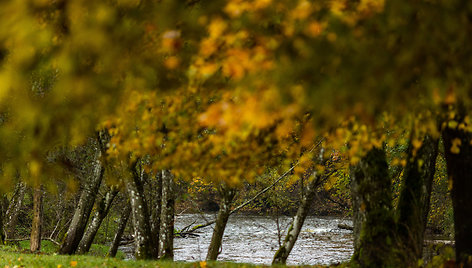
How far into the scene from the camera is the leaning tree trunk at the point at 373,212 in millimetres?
7363

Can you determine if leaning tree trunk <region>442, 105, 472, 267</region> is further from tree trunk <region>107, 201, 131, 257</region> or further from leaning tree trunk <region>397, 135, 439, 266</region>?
tree trunk <region>107, 201, 131, 257</region>

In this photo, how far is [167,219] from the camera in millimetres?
11242

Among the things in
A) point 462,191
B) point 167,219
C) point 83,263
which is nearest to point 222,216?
point 167,219

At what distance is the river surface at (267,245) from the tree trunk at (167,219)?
10.8 ft

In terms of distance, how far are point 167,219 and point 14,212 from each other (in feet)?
35.1

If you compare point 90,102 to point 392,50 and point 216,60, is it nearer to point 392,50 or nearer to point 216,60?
point 216,60

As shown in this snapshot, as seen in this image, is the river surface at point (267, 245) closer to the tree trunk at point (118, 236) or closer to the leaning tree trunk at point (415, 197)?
the tree trunk at point (118, 236)

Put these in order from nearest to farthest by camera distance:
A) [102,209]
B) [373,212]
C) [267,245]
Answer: [373,212] → [102,209] → [267,245]

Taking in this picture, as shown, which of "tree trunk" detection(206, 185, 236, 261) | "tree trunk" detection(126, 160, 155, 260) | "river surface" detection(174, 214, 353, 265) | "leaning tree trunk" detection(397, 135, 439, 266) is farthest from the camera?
"river surface" detection(174, 214, 353, 265)

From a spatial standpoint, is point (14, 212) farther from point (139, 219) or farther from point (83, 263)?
point (83, 263)

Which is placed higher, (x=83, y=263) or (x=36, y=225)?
(x=36, y=225)

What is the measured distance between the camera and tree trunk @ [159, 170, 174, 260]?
11.2 metres

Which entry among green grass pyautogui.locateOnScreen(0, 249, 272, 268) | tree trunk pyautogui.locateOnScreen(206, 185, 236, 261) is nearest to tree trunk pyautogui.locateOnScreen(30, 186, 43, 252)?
green grass pyautogui.locateOnScreen(0, 249, 272, 268)

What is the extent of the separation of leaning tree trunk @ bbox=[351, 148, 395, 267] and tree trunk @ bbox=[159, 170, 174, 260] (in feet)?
16.8
